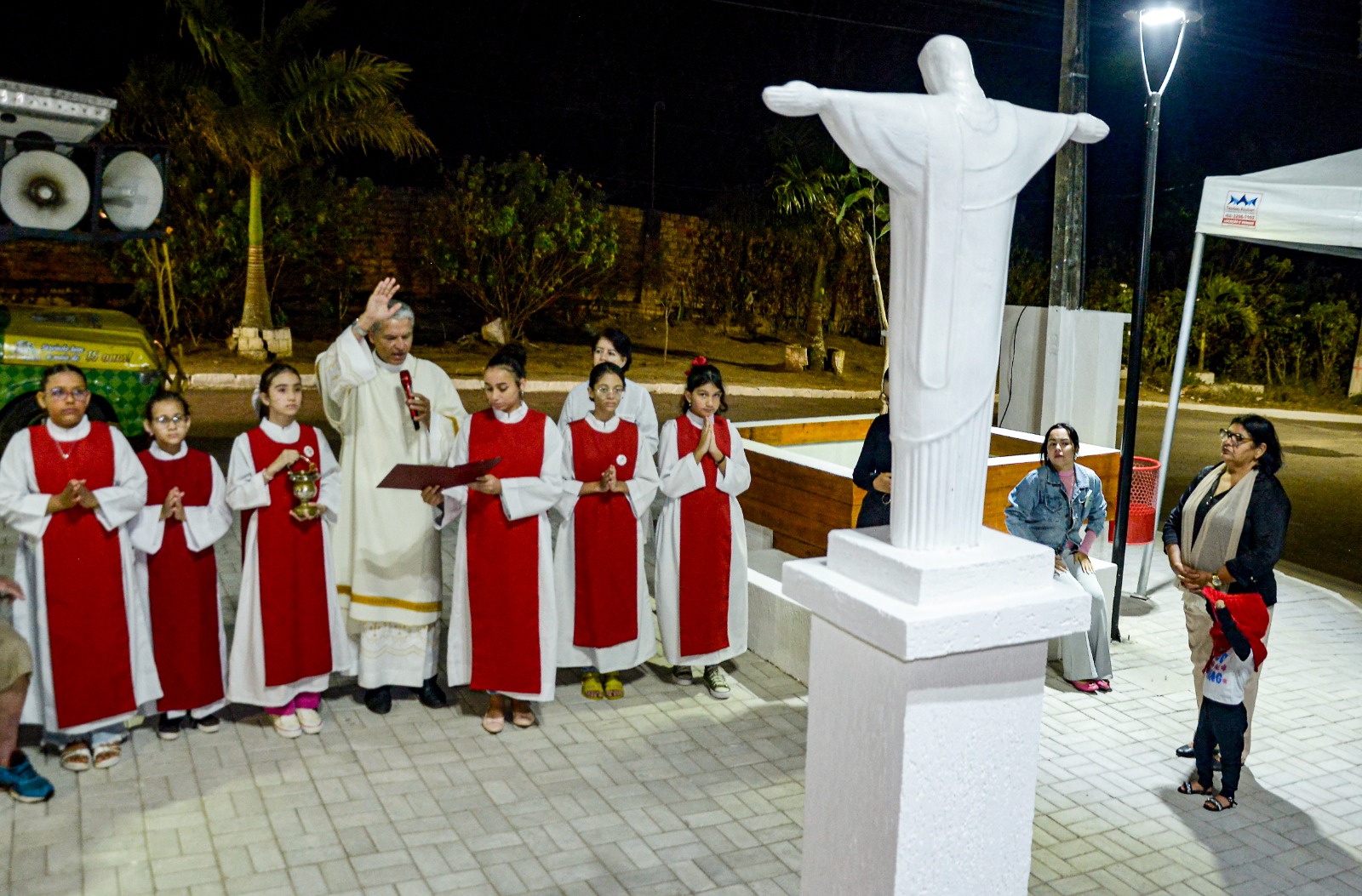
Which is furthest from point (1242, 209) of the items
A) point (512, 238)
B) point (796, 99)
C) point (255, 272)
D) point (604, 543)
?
point (512, 238)

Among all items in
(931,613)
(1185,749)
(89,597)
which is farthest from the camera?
(1185,749)

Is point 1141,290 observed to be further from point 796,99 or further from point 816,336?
point 816,336

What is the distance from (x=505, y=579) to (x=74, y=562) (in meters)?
1.77

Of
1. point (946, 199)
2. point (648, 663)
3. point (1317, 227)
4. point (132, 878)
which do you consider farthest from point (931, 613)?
point (1317, 227)

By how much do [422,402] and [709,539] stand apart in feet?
5.13

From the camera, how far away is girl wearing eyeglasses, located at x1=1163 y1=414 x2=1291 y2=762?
15.4 feet

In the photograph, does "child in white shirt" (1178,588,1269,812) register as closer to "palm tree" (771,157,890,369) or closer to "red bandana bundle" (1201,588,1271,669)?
"red bandana bundle" (1201,588,1271,669)

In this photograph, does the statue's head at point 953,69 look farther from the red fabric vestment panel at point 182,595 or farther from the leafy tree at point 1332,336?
the leafy tree at point 1332,336

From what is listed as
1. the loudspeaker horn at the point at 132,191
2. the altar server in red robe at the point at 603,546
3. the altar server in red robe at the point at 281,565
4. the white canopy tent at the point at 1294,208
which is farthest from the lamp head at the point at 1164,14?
the loudspeaker horn at the point at 132,191

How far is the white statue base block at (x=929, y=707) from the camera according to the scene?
278 cm

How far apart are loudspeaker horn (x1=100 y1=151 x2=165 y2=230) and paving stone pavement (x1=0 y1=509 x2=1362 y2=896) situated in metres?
3.12

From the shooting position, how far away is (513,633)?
5.37 meters

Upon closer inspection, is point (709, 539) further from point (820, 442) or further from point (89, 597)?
point (820, 442)

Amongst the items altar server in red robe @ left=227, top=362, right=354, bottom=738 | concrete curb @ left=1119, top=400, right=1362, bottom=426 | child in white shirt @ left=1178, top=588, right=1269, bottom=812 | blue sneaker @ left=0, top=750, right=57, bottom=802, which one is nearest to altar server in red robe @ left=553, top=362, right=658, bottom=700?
altar server in red robe @ left=227, top=362, right=354, bottom=738
